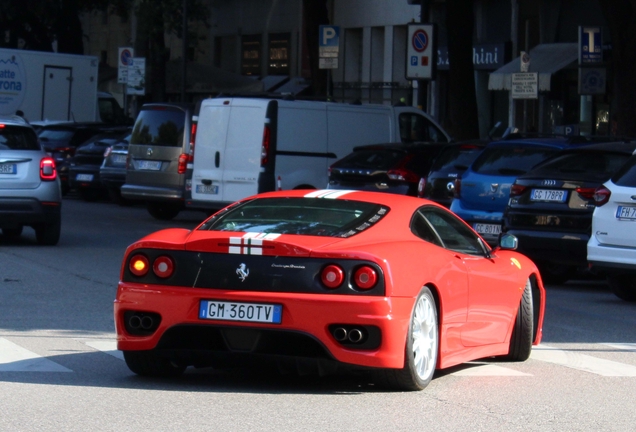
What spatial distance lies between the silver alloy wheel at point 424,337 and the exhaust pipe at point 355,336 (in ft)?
1.20

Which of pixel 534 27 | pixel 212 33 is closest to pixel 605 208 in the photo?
pixel 534 27

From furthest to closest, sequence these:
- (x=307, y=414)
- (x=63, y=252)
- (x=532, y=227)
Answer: (x=63, y=252)
(x=532, y=227)
(x=307, y=414)

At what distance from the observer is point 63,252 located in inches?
648

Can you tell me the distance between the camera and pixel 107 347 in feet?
29.7

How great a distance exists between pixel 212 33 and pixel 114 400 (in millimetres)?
45570

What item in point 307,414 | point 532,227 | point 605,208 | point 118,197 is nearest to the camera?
point 307,414

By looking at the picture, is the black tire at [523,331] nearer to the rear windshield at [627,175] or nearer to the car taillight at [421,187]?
the rear windshield at [627,175]

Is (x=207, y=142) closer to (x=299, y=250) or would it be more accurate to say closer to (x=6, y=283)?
(x=6, y=283)

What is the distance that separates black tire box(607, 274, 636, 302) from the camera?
13.3m

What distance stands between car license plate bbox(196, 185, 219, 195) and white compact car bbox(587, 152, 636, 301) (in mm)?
9133

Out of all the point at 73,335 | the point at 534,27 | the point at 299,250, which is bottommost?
the point at 73,335

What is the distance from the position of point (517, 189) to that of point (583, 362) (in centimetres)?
551

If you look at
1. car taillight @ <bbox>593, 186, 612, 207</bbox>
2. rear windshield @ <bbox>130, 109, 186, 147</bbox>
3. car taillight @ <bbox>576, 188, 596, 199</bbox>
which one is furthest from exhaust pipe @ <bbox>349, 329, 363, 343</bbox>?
rear windshield @ <bbox>130, 109, 186, 147</bbox>

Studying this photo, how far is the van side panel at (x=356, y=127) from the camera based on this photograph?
70.6 feet
